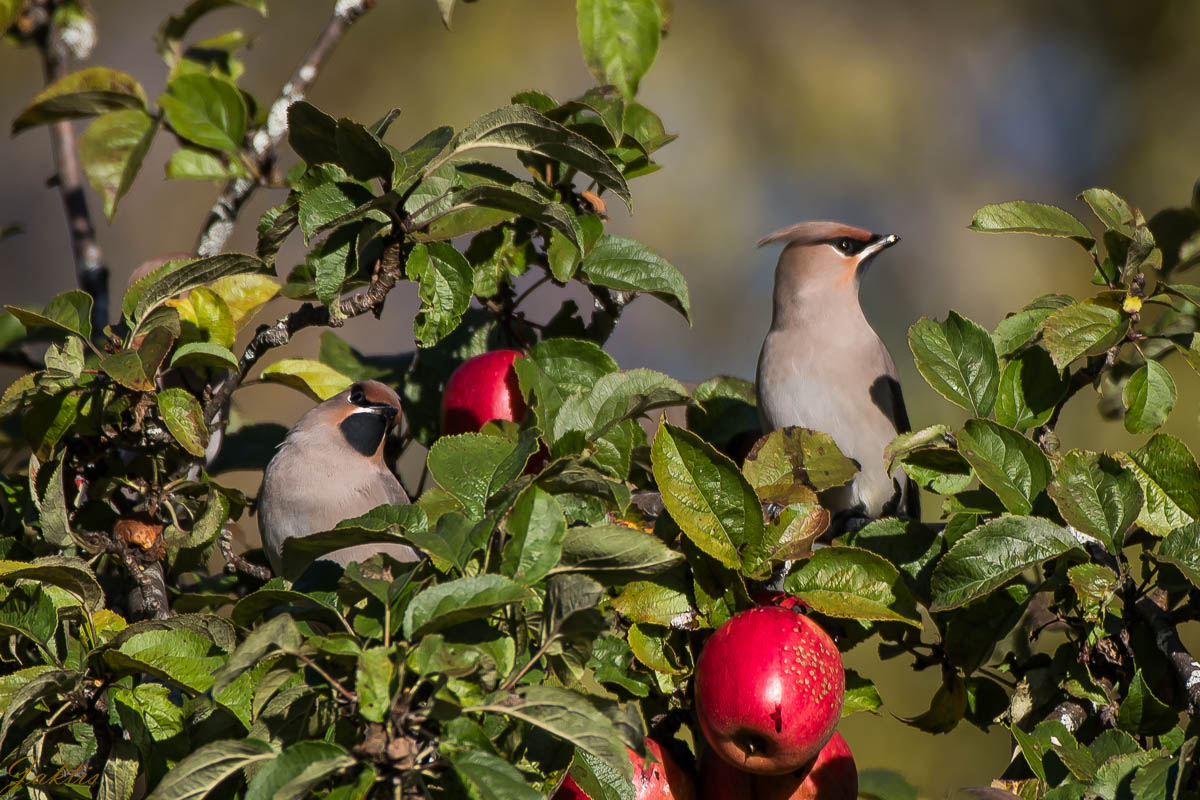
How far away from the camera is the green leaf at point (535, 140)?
2.33m

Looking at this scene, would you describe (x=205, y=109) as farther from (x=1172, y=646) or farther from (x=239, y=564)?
(x=1172, y=646)

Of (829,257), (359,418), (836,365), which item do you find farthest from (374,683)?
(829,257)

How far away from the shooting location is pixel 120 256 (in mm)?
6359

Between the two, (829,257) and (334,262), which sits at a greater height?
(334,262)

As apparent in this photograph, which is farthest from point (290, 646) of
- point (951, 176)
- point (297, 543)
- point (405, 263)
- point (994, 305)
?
point (951, 176)

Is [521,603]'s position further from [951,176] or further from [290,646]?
[951,176]

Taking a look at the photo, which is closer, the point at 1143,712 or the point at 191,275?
the point at 1143,712

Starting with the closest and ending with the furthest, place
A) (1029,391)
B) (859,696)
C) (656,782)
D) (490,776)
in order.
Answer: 1. (490,776)
2. (656,782)
3. (859,696)
4. (1029,391)

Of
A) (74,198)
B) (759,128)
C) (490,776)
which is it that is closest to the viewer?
(490,776)

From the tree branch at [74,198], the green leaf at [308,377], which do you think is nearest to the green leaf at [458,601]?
the green leaf at [308,377]

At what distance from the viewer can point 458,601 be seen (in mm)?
1672

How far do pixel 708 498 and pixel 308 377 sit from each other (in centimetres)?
133

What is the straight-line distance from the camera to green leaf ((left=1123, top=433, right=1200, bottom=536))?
2.18 metres

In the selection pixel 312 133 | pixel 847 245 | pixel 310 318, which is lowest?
pixel 847 245
